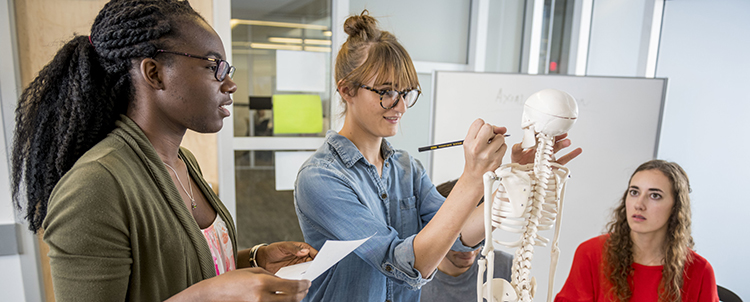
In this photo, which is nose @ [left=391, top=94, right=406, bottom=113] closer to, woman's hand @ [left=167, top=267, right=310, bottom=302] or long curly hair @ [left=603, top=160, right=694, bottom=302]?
woman's hand @ [left=167, top=267, right=310, bottom=302]

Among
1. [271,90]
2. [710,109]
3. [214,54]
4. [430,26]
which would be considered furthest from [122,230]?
[710,109]

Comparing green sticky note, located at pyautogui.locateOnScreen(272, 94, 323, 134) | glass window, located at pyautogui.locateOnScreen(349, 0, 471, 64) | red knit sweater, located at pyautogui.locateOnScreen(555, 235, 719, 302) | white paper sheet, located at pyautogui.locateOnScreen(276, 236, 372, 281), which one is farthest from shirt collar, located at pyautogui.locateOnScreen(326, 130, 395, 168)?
glass window, located at pyautogui.locateOnScreen(349, 0, 471, 64)

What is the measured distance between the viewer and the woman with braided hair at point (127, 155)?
0.63m

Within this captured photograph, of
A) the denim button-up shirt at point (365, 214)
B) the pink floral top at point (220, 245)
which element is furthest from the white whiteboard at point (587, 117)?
the pink floral top at point (220, 245)

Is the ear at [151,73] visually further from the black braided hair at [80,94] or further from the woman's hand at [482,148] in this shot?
the woman's hand at [482,148]

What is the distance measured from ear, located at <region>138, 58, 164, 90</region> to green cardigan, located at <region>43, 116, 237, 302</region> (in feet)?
0.29

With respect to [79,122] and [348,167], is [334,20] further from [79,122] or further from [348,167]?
[79,122]

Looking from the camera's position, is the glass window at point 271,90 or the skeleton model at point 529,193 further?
the glass window at point 271,90

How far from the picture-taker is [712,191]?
274 cm

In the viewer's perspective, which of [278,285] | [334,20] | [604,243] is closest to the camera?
[278,285]

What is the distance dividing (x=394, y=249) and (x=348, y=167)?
28 centimetres

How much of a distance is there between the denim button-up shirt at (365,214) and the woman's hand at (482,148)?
24cm

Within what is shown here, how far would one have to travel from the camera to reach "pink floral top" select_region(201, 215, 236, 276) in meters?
0.92

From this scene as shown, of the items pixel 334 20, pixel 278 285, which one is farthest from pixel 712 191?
pixel 278 285
